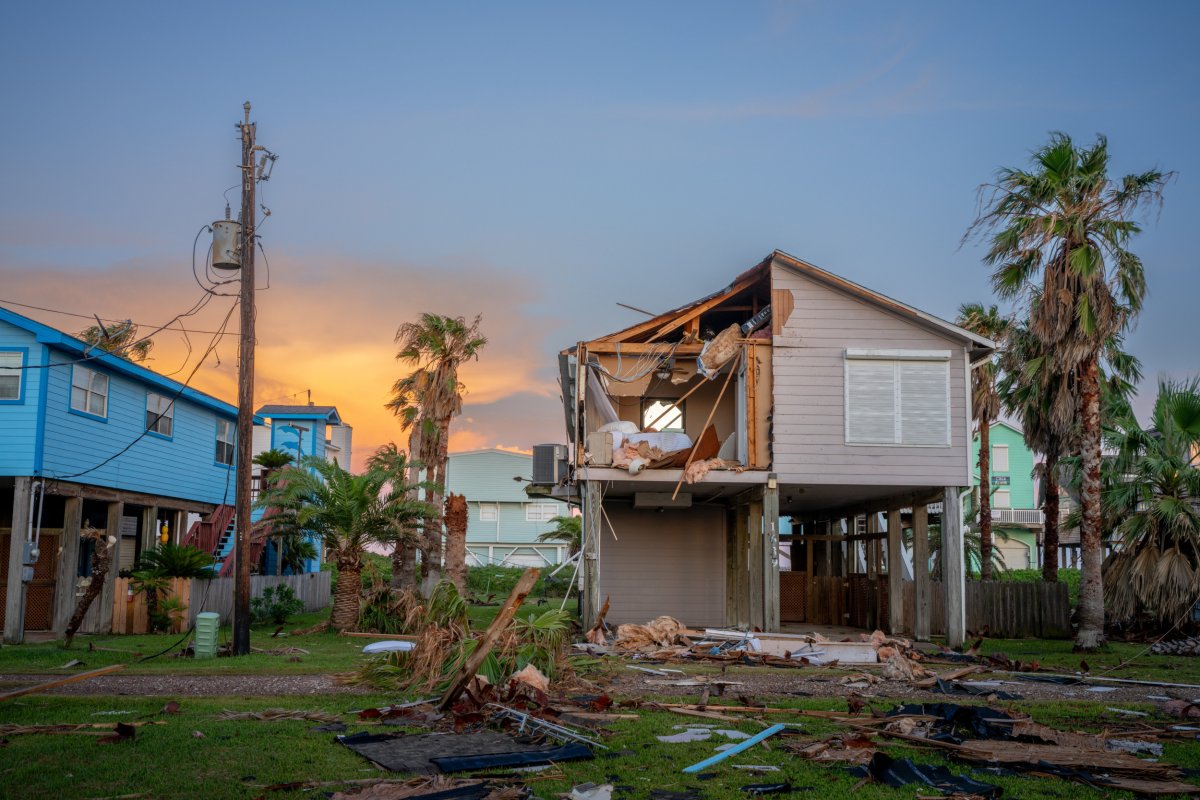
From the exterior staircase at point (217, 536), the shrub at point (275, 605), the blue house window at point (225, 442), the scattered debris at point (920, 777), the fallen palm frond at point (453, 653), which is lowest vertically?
the shrub at point (275, 605)

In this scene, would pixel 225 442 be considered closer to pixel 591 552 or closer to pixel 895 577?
pixel 591 552

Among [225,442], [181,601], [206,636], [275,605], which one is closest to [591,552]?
[206,636]

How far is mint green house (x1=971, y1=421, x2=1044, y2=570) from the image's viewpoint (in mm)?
53031

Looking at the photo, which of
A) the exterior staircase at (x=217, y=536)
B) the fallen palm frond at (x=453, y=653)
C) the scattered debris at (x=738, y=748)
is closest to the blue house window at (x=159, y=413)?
the exterior staircase at (x=217, y=536)

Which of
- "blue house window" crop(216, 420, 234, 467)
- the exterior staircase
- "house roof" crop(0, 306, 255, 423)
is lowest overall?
the exterior staircase

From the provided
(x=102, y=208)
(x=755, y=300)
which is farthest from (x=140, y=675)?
(x=755, y=300)

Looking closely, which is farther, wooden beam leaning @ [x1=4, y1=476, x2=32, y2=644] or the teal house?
the teal house

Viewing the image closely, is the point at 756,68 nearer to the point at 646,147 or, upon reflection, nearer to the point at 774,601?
the point at 646,147

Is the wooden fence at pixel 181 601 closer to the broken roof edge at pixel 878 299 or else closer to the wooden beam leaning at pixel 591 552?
the wooden beam leaning at pixel 591 552

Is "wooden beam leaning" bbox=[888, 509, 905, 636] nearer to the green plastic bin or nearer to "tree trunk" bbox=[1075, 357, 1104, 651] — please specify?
"tree trunk" bbox=[1075, 357, 1104, 651]

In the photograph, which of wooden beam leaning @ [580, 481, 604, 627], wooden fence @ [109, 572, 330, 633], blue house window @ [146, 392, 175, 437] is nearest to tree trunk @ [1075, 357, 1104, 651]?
wooden beam leaning @ [580, 481, 604, 627]

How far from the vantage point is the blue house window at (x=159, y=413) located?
25094mm

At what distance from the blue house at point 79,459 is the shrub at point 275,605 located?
316cm

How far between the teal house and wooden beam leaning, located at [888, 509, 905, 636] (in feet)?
112
